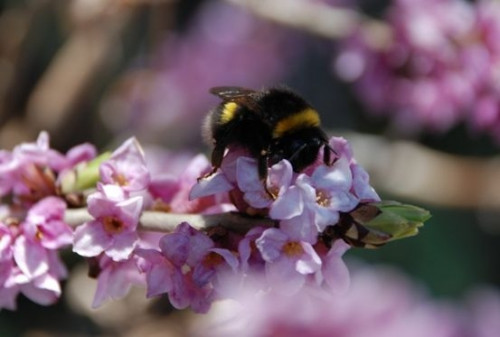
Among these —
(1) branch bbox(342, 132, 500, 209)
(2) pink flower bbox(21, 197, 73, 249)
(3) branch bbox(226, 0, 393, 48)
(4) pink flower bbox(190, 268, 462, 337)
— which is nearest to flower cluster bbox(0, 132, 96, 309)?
(2) pink flower bbox(21, 197, 73, 249)

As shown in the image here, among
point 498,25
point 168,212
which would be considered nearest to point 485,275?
point 498,25

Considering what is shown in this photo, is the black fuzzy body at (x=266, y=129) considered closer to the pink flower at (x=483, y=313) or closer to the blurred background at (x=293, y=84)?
the blurred background at (x=293, y=84)

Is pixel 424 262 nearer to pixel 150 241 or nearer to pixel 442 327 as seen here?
pixel 442 327

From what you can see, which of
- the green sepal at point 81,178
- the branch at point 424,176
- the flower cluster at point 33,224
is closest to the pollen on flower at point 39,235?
the flower cluster at point 33,224

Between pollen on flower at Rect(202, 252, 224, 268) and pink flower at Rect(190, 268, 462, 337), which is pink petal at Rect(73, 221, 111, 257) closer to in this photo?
pollen on flower at Rect(202, 252, 224, 268)

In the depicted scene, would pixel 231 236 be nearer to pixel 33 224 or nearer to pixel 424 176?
pixel 33 224
